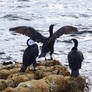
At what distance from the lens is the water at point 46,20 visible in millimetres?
21500

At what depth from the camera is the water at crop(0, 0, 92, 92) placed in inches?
846

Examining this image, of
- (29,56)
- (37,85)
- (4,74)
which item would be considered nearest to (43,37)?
(29,56)

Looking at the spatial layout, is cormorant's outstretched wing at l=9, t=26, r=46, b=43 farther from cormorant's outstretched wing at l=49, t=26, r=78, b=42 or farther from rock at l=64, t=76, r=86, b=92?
rock at l=64, t=76, r=86, b=92

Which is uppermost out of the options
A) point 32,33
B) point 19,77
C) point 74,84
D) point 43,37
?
point 32,33

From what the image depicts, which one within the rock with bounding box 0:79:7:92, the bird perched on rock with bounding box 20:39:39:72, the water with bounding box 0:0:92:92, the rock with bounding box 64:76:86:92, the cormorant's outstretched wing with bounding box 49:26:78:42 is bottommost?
the water with bounding box 0:0:92:92

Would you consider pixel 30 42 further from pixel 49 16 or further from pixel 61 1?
pixel 61 1

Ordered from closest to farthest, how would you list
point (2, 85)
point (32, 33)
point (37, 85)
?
1. point (37, 85)
2. point (2, 85)
3. point (32, 33)

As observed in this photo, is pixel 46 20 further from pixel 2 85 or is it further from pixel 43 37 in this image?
pixel 2 85

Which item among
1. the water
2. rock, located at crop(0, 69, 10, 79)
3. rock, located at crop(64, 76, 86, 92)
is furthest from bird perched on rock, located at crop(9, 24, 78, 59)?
rock, located at crop(64, 76, 86, 92)

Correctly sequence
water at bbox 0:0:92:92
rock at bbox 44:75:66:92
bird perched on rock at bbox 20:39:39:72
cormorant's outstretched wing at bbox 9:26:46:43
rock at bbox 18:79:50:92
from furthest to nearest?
1. water at bbox 0:0:92:92
2. cormorant's outstretched wing at bbox 9:26:46:43
3. bird perched on rock at bbox 20:39:39:72
4. rock at bbox 44:75:66:92
5. rock at bbox 18:79:50:92

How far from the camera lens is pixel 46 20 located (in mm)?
29062

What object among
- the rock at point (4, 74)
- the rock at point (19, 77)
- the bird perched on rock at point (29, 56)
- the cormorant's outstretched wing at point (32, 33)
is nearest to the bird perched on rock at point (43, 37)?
the cormorant's outstretched wing at point (32, 33)

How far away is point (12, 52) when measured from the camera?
21891 millimetres

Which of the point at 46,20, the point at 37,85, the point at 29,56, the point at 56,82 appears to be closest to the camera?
the point at 37,85
